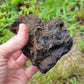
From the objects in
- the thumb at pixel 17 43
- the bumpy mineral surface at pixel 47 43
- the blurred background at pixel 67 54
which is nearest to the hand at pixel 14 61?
the thumb at pixel 17 43

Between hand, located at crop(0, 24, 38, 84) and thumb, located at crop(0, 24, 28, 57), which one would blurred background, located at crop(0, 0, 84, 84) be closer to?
hand, located at crop(0, 24, 38, 84)

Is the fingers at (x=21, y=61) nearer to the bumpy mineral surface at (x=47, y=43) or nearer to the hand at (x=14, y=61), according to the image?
the hand at (x=14, y=61)

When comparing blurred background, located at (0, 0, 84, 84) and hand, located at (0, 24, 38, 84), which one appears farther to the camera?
blurred background, located at (0, 0, 84, 84)

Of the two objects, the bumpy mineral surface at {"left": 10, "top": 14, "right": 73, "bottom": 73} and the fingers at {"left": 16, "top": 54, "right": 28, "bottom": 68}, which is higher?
the bumpy mineral surface at {"left": 10, "top": 14, "right": 73, "bottom": 73}

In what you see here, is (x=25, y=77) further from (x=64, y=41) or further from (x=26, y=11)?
(x=26, y=11)

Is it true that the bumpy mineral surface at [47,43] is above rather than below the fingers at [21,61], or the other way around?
above

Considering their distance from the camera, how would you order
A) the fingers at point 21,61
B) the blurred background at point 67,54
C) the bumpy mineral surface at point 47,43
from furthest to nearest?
the blurred background at point 67,54 < the fingers at point 21,61 < the bumpy mineral surface at point 47,43

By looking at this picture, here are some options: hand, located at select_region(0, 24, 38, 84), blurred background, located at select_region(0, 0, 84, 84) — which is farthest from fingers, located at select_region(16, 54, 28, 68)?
blurred background, located at select_region(0, 0, 84, 84)
